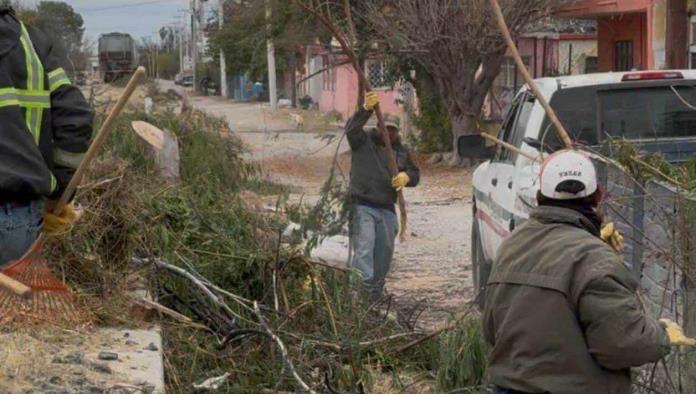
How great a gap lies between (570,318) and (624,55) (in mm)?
20146

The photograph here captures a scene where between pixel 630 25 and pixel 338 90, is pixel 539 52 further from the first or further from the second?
pixel 338 90

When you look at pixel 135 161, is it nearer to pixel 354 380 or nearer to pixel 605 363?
pixel 354 380

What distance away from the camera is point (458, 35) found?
20.0 meters

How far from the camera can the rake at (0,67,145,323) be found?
4816 millimetres

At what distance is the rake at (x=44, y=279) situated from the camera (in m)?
4.82

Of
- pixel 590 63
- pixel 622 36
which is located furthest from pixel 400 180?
pixel 590 63

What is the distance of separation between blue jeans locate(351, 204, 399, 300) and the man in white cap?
Answer: 5.02 meters

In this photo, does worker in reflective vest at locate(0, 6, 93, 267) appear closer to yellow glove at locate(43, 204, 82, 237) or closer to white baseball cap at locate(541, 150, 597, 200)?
yellow glove at locate(43, 204, 82, 237)

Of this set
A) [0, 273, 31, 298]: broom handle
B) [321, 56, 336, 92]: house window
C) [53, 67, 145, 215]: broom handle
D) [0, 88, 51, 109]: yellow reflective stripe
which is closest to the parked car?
[321, 56, 336, 92]: house window

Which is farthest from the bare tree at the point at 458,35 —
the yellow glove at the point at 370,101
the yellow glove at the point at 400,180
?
the yellow glove at the point at 370,101

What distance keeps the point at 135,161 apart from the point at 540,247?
247 inches

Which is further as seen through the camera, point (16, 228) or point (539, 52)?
point (539, 52)

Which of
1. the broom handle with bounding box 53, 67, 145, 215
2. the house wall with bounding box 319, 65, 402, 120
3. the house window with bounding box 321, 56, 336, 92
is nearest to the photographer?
the broom handle with bounding box 53, 67, 145, 215

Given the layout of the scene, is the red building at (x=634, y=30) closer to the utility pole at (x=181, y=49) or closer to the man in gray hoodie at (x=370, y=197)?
the man in gray hoodie at (x=370, y=197)
